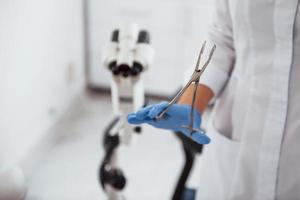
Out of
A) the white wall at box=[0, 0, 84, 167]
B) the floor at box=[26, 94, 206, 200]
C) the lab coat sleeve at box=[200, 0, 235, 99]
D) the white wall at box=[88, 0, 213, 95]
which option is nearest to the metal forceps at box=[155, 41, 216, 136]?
the lab coat sleeve at box=[200, 0, 235, 99]

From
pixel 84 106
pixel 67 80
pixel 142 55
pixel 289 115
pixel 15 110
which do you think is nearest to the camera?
pixel 289 115

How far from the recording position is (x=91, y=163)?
216cm

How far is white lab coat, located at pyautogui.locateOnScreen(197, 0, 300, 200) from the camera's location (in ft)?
2.60

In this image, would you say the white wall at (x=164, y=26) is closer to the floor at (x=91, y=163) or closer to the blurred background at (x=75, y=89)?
the blurred background at (x=75, y=89)

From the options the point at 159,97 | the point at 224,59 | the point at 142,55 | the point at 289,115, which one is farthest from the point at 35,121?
the point at 289,115

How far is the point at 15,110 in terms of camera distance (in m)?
1.82

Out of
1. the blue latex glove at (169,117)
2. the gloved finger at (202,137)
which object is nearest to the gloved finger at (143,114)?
the blue latex glove at (169,117)

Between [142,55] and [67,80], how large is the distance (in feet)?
4.90

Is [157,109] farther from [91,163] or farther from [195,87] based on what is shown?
[91,163]

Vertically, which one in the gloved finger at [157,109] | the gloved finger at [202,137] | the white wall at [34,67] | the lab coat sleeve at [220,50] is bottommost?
the white wall at [34,67]

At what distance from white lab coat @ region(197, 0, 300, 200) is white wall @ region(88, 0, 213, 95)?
146 centimetres

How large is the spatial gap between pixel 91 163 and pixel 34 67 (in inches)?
23.2

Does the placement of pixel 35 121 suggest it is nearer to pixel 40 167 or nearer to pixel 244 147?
pixel 40 167

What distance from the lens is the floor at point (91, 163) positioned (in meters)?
1.95
